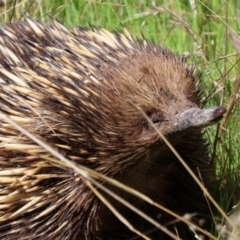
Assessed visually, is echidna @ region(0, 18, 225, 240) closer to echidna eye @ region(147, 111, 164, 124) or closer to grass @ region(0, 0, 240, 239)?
echidna eye @ region(147, 111, 164, 124)

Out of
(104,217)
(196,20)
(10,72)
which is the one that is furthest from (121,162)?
(196,20)

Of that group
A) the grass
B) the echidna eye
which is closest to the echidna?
the echidna eye

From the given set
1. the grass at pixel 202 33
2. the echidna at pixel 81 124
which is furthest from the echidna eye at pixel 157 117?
the grass at pixel 202 33

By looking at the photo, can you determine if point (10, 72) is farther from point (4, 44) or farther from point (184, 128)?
point (184, 128)

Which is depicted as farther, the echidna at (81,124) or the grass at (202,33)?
the grass at (202,33)

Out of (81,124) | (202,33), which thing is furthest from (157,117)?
(202,33)

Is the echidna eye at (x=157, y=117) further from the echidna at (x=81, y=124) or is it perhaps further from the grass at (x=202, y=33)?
the grass at (x=202, y=33)
